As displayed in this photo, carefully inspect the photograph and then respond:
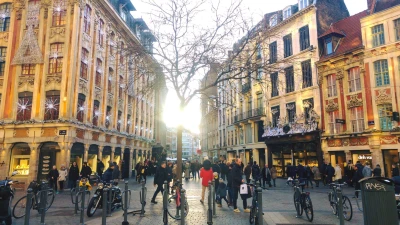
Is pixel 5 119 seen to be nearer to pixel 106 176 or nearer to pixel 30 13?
pixel 30 13

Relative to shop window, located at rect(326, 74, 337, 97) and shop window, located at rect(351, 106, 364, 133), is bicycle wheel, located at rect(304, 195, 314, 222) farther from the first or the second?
shop window, located at rect(326, 74, 337, 97)

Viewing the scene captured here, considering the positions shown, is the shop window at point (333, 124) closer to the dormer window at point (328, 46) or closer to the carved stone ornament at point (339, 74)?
the carved stone ornament at point (339, 74)

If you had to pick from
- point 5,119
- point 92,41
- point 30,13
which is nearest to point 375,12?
point 92,41

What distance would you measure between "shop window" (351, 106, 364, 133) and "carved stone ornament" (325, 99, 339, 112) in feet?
4.75

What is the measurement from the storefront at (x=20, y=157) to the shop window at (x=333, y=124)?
79.7 feet

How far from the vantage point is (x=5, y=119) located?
2044 centimetres

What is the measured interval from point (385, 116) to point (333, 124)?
4469 millimetres

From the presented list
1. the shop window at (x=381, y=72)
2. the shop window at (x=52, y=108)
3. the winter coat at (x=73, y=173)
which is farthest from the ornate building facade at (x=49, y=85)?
the shop window at (x=381, y=72)

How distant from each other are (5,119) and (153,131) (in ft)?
80.7

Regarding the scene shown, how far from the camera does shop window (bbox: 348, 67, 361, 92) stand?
894 inches

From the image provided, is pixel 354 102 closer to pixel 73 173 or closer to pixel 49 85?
pixel 73 173

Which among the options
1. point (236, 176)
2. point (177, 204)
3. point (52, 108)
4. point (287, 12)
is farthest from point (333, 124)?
point (52, 108)

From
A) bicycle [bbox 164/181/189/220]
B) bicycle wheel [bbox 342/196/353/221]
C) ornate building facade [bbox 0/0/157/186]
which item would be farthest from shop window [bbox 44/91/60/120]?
bicycle wheel [bbox 342/196/353/221]

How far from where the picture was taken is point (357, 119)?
22562mm
